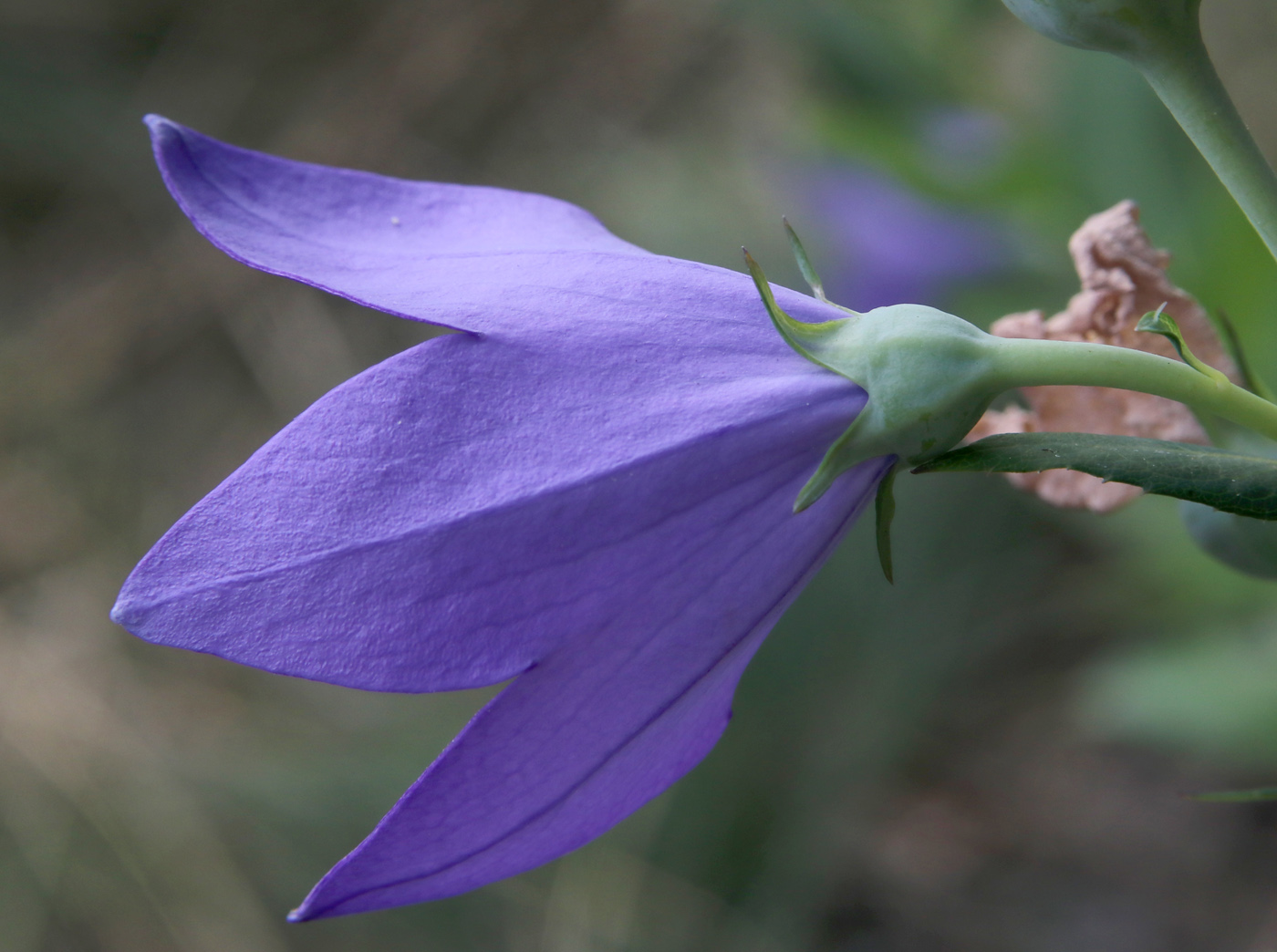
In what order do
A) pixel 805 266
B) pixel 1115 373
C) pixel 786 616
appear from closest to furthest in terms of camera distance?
1. pixel 1115 373
2. pixel 805 266
3. pixel 786 616

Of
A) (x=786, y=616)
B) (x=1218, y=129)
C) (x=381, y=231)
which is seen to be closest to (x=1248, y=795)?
(x=1218, y=129)

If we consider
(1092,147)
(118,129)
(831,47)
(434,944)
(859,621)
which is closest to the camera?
(1092,147)

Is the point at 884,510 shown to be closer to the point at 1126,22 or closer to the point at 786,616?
the point at 1126,22

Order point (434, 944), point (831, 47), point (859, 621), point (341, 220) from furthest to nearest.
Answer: point (859, 621) → point (434, 944) → point (831, 47) → point (341, 220)

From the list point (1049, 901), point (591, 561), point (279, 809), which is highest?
point (591, 561)

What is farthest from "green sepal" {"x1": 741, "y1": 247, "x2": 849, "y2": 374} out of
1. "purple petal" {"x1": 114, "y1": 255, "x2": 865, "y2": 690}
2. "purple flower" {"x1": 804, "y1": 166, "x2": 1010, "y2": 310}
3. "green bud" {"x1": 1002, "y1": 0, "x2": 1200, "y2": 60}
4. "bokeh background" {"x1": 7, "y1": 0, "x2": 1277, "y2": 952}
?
"purple flower" {"x1": 804, "y1": 166, "x2": 1010, "y2": 310}

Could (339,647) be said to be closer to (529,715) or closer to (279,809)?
(529,715)

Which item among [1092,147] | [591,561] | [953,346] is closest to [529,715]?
[591,561]
